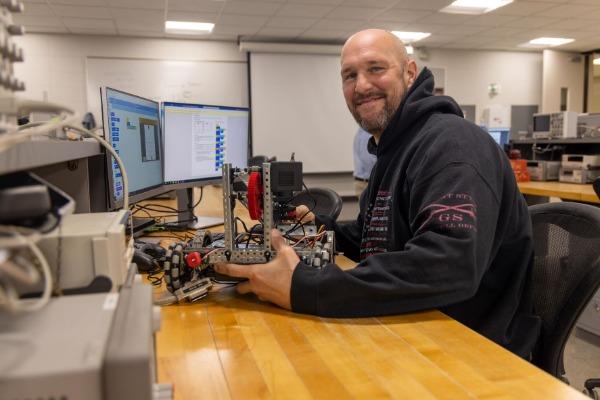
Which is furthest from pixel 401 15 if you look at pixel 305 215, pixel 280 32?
pixel 305 215

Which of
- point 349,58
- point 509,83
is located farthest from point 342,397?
point 509,83

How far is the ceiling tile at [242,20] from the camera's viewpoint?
17.1 feet

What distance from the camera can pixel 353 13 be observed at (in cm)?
520

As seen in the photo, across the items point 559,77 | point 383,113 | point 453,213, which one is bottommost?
point 453,213


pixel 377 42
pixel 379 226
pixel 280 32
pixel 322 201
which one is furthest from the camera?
pixel 280 32

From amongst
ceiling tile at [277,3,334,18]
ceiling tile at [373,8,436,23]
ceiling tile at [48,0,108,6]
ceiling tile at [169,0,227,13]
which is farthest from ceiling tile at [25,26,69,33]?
ceiling tile at [373,8,436,23]

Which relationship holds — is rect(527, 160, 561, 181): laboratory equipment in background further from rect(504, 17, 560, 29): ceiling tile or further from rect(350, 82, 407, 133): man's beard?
rect(350, 82, 407, 133): man's beard

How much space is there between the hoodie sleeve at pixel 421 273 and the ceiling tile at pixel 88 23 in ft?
17.2

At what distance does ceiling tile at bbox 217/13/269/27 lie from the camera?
17.1 feet

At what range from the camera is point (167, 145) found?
1926mm

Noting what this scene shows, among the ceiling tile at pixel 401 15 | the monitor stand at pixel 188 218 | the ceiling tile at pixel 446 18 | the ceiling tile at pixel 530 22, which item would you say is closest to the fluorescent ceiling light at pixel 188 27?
the ceiling tile at pixel 401 15

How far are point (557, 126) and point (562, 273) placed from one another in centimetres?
355

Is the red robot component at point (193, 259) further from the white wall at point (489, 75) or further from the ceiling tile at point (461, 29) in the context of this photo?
the white wall at point (489, 75)

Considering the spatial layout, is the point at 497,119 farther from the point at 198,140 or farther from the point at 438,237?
the point at 438,237
